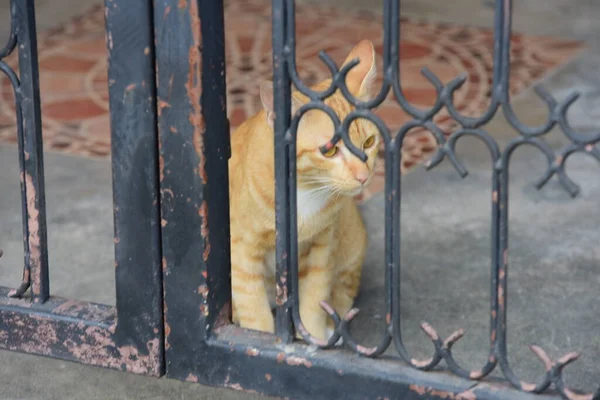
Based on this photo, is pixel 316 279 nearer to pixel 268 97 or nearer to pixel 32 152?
pixel 268 97

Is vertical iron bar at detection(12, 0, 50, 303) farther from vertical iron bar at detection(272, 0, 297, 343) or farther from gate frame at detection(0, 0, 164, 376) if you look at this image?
vertical iron bar at detection(272, 0, 297, 343)

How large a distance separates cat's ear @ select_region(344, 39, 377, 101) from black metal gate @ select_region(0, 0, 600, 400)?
370 millimetres

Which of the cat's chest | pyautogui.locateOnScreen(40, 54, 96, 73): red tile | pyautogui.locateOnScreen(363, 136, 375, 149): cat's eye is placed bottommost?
the cat's chest

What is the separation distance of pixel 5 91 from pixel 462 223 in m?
2.47

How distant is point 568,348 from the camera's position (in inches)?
111

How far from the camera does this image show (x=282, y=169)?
210 cm

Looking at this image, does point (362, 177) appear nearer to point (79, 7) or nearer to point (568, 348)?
point (568, 348)

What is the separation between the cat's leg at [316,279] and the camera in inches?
109

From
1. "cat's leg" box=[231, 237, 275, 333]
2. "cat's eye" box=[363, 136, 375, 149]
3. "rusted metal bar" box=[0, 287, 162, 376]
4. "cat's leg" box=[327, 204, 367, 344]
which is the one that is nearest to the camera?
Result: "rusted metal bar" box=[0, 287, 162, 376]

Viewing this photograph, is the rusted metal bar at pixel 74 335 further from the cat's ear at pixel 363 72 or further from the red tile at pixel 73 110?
the red tile at pixel 73 110

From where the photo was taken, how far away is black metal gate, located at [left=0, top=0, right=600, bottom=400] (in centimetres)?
200

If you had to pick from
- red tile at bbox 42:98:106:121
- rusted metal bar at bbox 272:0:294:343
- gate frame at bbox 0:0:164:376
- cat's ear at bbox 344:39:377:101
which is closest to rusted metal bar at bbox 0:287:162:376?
gate frame at bbox 0:0:164:376

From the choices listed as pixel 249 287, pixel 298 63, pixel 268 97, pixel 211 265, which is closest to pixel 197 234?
pixel 211 265

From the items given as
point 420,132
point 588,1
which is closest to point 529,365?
point 420,132
